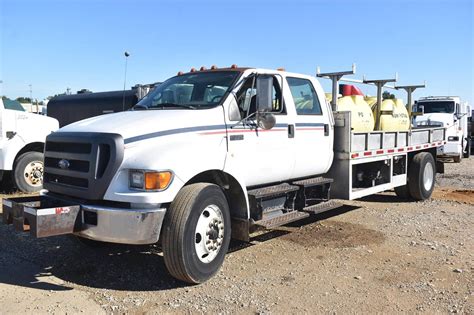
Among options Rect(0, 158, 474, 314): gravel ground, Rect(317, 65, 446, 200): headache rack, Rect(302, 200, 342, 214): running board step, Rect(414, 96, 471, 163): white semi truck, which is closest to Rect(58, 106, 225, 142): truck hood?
Rect(0, 158, 474, 314): gravel ground

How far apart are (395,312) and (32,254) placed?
4.13m

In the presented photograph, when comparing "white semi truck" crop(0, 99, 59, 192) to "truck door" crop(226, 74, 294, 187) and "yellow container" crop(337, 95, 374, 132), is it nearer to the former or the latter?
"truck door" crop(226, 74, 294, 187)

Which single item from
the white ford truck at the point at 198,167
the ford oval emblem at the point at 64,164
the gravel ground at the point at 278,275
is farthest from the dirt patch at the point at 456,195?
the ford oval emblem at the point at 64,164

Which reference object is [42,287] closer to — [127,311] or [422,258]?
[127,311]

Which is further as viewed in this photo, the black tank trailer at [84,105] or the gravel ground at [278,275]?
the black tank trailer at [84,105]

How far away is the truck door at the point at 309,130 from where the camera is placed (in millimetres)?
6031

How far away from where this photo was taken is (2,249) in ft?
19.4

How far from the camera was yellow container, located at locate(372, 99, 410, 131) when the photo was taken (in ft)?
28.0

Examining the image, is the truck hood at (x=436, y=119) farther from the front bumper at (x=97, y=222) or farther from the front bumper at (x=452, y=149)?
the front bumper at (x=97, y=222)

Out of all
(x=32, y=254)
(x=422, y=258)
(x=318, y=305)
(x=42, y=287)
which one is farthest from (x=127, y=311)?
(x=422, y=258)

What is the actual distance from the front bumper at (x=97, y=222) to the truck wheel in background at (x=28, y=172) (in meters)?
4.88

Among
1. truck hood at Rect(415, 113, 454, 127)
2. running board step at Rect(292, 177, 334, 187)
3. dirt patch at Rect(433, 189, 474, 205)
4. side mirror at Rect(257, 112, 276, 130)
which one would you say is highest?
truck hood at Rect(415, 113, 454, 127)

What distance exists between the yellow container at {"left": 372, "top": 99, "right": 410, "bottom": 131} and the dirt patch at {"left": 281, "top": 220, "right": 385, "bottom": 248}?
7.37 ft

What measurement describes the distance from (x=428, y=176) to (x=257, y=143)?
5.47 metres
